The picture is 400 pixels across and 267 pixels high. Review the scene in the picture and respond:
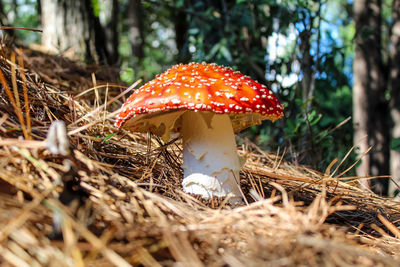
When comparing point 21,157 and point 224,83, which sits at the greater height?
point 224,83

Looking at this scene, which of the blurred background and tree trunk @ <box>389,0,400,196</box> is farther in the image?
tree trunk @ <box>389,0,400,196</box>

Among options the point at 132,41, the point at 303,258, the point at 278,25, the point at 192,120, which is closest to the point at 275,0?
the point at 278,25

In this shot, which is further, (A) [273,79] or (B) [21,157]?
(A) [273,79]

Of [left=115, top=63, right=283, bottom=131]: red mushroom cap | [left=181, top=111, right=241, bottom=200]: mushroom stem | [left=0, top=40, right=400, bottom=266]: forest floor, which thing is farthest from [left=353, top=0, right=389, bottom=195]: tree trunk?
[left=115, top=63, right=283, bottom=131]: red mushroom cap

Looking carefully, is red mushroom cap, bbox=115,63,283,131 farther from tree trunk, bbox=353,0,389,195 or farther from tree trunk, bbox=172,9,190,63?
tree trunk, bbox=353,0,389,195

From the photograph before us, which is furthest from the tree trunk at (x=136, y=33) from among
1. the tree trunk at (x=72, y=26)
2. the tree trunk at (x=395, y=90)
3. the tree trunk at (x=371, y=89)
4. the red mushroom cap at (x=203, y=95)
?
the red mushroom cap at (x=203, y=95)

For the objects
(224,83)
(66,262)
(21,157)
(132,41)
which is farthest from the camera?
(132,41)

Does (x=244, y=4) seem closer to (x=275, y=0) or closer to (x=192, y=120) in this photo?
(x=275, y=0)

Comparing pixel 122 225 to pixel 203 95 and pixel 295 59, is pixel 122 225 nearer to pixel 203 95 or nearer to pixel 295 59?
pixel 203 95
